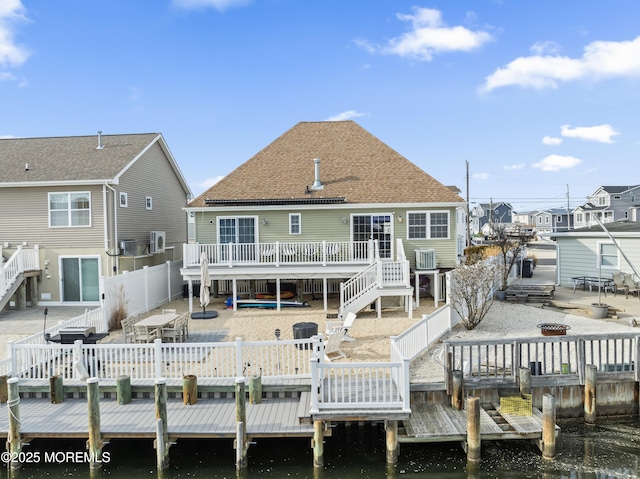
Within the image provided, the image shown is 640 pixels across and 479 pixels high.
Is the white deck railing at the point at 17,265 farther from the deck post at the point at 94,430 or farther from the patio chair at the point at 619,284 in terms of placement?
the patio chair at the point at 619,284

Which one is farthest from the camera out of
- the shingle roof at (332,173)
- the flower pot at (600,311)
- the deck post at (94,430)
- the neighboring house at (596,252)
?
the neighboring house at (596,252)

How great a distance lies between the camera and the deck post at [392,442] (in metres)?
7.90

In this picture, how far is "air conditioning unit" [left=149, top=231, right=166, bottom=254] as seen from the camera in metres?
21.3

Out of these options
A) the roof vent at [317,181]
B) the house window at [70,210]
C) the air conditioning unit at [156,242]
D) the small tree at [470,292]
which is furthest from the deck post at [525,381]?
the air conditioning unit at [156,242]

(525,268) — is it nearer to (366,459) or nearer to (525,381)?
(525,381)

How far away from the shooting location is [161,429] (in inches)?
304

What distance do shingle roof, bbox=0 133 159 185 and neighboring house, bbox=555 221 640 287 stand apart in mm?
22104

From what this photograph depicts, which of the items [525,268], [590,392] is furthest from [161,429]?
[525,268]

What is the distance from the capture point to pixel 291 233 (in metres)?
19.1

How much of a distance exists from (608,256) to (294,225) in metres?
15.3

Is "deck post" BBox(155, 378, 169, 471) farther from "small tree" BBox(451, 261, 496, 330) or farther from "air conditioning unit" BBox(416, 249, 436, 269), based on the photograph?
"air conditioning unit" BBox(416, 249, 436, 269)

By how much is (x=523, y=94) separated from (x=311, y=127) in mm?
11438

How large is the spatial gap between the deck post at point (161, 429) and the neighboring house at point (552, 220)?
67.2 metres

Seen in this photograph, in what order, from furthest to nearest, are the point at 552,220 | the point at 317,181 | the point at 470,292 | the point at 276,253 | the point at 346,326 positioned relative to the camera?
the point at 552,220 → the point at 317,181 → the point at 276,253 → the point at 470,292 → the point at 346,326
